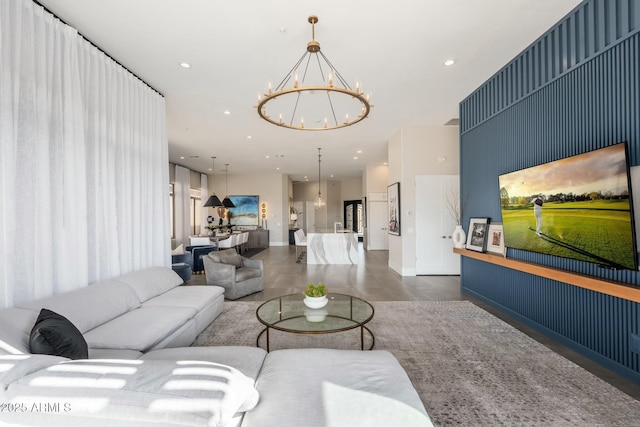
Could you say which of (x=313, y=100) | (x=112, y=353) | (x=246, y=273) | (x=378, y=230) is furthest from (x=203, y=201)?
(x=112, y=353)

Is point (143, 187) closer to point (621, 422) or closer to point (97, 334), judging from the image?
point (97, 334)

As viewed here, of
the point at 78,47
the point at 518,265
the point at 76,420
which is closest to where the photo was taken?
the point at 76,420

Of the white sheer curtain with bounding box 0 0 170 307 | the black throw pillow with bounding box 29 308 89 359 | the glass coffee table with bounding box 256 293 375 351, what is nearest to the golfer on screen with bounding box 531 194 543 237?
the glass coffee table with bounding box 256 293 375 351

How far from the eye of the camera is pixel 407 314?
3.89 metres

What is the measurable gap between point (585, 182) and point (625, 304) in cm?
112

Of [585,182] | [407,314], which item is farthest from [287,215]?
[585,182]

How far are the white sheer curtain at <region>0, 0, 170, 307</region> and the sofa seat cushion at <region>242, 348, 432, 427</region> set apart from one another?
2364 mm

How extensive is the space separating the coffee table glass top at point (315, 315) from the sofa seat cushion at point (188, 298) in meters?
0.78

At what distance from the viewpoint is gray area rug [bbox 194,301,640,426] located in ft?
6.38

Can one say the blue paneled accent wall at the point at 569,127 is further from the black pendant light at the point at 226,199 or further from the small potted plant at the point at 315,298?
the black pendant light at the point at 226,199

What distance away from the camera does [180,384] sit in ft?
3.78

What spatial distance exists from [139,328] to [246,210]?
1045 centimetres

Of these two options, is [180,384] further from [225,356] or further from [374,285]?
[374,285]

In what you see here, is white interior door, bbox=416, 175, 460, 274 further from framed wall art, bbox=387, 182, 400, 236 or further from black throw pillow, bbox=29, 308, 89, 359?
black throw pillow, bbox=29, 308, 89, 359
